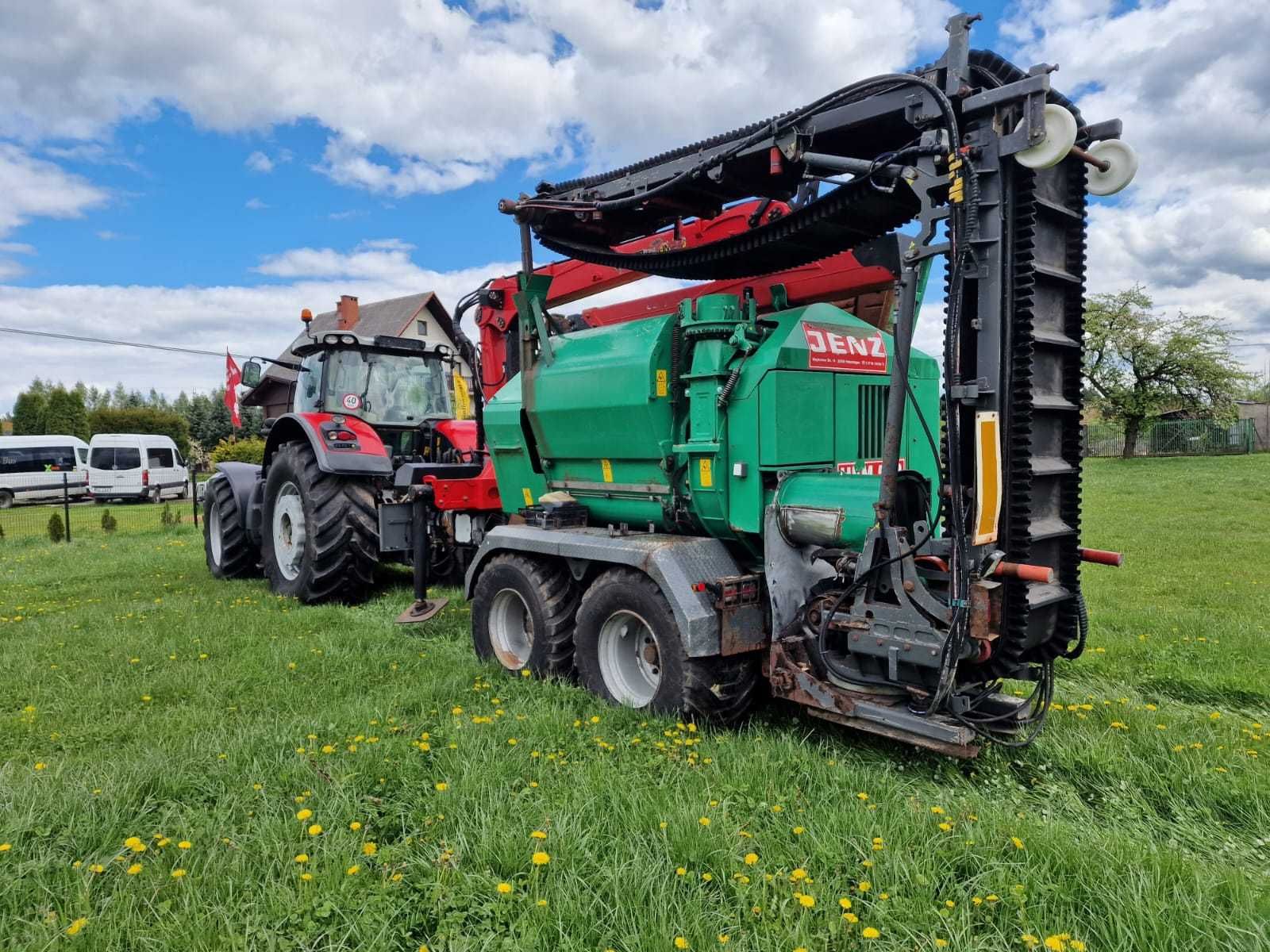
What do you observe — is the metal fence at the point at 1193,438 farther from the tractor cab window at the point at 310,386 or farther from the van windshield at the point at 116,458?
the van windshield at the point at 116,458

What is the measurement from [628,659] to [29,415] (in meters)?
51.6

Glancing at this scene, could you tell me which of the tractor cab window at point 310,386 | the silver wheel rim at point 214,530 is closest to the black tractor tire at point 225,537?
the silver wheel rim at point 214,530

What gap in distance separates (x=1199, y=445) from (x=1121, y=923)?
35233 millimetres

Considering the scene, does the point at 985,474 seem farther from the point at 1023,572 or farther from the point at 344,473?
the point at 344,473

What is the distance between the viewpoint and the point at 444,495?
6.90 m

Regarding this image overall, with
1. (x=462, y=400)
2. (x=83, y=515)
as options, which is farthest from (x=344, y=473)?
(x=83, y=515)

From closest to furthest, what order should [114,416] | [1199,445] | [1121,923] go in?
[1121,923], [1199,445], [114,416]

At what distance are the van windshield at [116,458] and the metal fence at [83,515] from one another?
847mm

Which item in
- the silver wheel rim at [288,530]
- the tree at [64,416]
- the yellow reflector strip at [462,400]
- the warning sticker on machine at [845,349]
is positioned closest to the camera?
the warning sticker on machine at [845,349]

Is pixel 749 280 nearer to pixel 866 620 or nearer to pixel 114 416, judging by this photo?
pixel 866 620

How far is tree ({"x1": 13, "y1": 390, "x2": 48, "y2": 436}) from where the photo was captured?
4391cm

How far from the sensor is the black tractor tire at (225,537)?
367 inches

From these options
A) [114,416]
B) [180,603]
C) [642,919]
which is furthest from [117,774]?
[114,416]

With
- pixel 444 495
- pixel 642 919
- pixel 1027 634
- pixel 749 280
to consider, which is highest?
pixel 749 280
